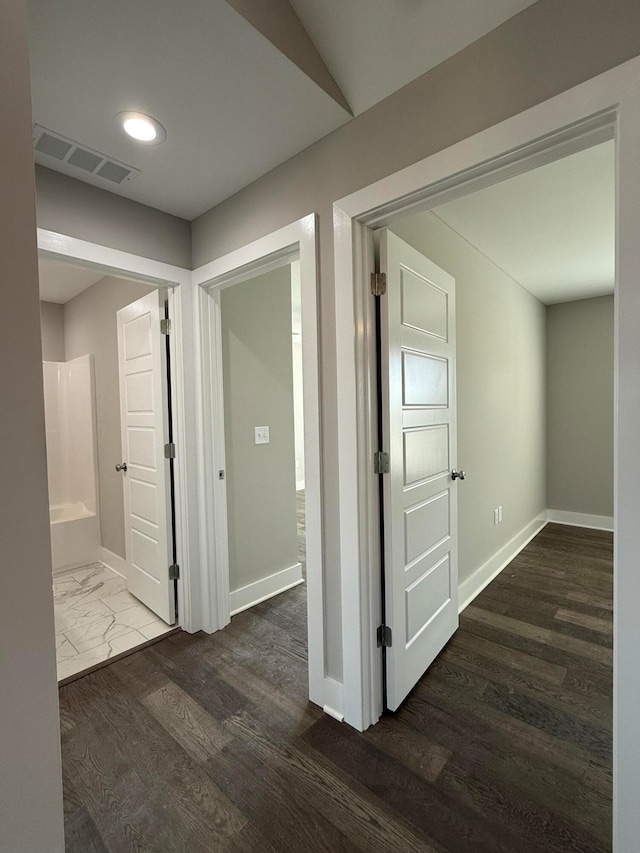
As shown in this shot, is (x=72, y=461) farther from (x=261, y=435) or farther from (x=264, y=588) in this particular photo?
(x=264, y=588)

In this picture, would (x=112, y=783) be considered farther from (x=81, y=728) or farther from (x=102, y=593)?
(x=102, y=593)

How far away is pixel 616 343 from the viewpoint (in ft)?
3.20

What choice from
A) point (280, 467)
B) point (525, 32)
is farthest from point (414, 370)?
point (280, 467)

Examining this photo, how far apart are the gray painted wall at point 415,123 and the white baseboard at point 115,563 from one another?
2303 mm

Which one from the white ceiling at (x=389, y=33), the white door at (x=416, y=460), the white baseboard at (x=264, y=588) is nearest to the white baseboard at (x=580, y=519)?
the white door at (x=416, y=460)

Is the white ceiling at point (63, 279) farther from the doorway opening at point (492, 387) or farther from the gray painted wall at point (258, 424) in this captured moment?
the doorway opening at point (492, 387)

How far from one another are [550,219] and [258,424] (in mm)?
2316

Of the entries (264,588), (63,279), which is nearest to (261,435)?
(264,588)

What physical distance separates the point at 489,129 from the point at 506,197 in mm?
1136

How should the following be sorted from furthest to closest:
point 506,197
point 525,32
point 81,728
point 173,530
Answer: point 173,530 → point 506,197 → point 81,728 → point 525,32

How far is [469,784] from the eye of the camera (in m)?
1.36

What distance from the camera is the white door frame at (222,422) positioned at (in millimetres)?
1670

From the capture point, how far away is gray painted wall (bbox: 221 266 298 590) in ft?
8.48

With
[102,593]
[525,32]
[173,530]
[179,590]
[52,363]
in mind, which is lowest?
[102,593]
